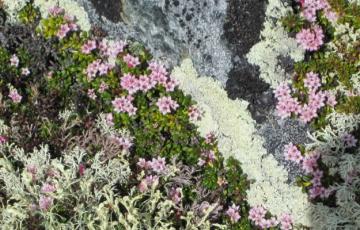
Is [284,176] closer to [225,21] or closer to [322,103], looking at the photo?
[322,103]

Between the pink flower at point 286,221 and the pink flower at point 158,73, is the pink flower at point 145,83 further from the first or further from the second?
the pink flower at point 286,221

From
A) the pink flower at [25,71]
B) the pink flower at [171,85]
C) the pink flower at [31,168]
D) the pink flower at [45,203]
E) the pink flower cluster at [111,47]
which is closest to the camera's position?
the pink flower at [45,203]

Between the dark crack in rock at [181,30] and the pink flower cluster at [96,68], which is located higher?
the dark crack in rock at [181,30]

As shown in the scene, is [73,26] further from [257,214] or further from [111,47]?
[257,214]

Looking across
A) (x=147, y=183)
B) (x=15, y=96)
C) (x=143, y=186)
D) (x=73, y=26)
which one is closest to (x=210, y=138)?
(x=147, y=183)

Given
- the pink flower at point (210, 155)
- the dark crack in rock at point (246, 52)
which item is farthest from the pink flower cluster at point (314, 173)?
the pink flower at point (210, 155)

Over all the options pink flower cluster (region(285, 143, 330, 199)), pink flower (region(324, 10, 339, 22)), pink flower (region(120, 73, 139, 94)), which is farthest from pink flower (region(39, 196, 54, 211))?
pink flower (region(324, 10, 339, 22))

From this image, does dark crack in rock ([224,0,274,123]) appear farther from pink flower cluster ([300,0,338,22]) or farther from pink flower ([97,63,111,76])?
pink flower ([97,63,111,76])
